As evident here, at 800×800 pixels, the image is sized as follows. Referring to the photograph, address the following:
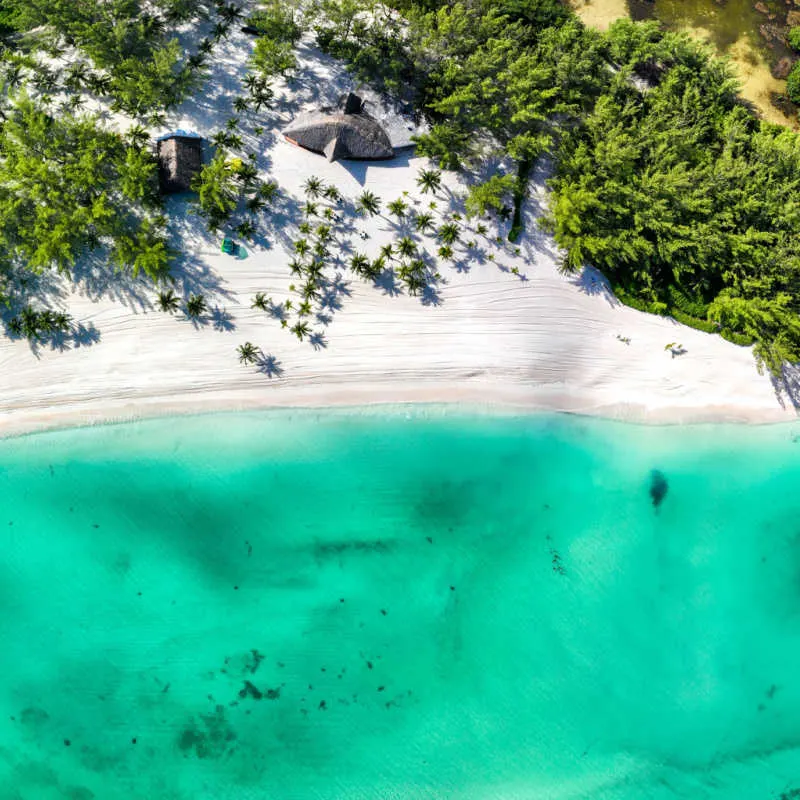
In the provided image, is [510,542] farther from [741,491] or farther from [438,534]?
[741,491]

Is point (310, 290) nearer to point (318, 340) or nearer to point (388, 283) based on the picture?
point (318, 340)

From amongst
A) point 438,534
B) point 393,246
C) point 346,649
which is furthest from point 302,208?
point 346,649

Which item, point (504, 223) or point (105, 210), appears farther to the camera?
point (504, 223)

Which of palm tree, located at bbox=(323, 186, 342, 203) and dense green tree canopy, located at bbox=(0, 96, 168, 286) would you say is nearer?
dense green tree canopy, located at bbox=(0, 96, 168, 286)

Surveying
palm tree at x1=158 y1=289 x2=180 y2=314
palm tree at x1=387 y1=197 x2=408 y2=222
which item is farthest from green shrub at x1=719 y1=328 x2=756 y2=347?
palm tree at x1=158 y1=289 x2=180 y2=314

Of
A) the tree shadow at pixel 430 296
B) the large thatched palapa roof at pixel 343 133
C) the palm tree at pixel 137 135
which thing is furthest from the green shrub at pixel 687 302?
the palm tree at pixel 137 135

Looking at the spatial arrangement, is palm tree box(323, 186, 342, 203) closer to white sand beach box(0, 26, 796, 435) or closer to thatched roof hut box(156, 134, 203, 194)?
white sand beach box(0, 26, 796, 435)

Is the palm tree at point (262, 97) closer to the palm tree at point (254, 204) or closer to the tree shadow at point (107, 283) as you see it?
the palm tree at point (254, 204)
